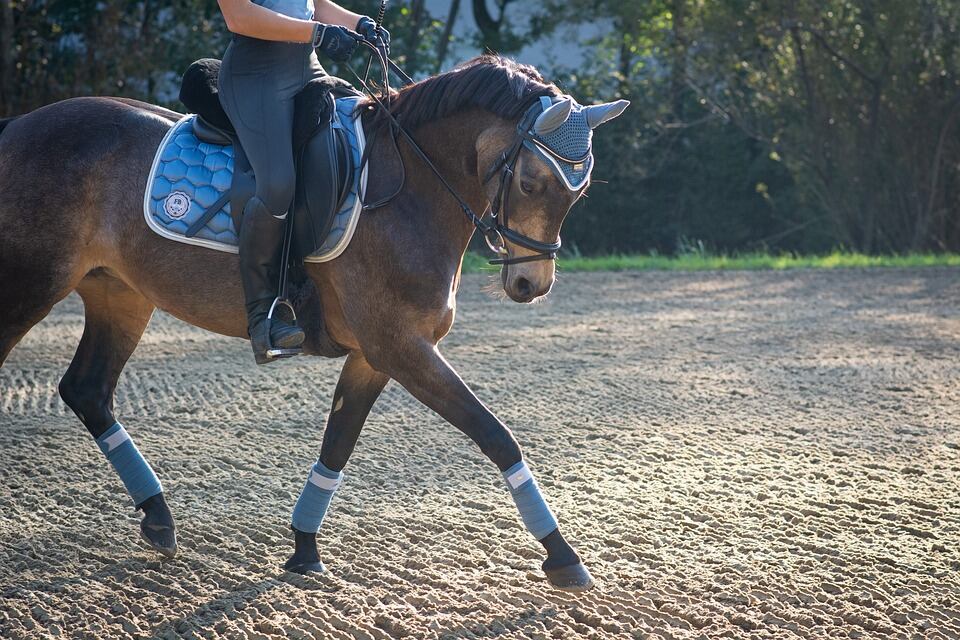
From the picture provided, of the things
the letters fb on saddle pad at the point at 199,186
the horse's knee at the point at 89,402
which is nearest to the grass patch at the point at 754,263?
the horse's knee at the point at 89,402

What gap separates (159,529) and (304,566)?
629 millimetres

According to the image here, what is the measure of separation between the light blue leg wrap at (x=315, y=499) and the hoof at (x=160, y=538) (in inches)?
19.9

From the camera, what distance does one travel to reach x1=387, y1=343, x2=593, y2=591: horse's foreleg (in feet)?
12.4

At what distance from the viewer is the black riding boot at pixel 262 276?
3928mm

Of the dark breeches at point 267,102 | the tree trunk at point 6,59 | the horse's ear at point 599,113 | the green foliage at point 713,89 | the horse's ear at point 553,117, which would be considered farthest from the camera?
the green foliage at point 713,89

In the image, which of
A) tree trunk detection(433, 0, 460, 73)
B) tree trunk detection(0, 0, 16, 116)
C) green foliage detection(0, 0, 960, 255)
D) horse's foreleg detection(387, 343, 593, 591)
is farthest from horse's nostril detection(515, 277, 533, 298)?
tree trunk detection(433, 0, 460, 73)

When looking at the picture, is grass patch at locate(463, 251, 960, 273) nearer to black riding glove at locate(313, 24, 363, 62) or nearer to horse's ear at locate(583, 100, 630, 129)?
black riding glove at locate(313, 24, 363, 62)

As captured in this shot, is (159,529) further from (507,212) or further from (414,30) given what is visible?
(414,30)

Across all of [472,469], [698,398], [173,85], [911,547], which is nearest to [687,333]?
[698,398]

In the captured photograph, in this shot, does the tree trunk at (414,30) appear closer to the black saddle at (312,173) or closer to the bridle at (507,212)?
the black saddle at (312,173)

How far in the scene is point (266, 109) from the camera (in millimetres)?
3969

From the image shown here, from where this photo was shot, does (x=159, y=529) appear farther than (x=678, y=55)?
No

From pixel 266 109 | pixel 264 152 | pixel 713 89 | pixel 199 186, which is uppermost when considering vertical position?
pixel 713 89

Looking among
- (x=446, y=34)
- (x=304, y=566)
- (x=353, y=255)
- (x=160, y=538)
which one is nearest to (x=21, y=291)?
(x=160, y=538)
